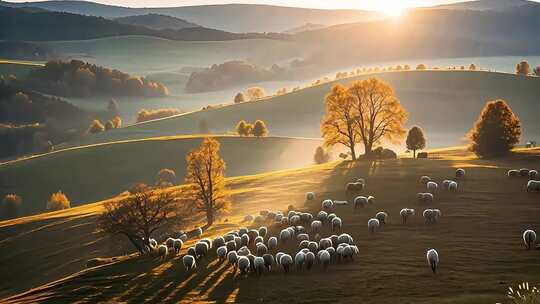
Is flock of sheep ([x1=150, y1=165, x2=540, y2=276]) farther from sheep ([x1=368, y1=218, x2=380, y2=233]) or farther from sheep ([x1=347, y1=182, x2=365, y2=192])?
sheep ([x1=347, y1=182, x2=365, y2=192])

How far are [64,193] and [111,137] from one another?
214ft

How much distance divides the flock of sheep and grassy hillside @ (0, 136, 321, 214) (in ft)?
227

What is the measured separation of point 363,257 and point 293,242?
830cm

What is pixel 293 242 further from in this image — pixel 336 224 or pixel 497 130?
pixel 497 130

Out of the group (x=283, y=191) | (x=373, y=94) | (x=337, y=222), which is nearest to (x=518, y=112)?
(x=373, y=94)

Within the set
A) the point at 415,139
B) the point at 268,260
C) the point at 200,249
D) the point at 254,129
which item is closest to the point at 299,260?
the point at 268,260

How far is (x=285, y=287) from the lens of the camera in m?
36.0

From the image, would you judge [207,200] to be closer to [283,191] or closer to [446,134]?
[283,191]

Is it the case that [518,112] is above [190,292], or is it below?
above

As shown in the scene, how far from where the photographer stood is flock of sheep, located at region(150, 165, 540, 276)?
130ft

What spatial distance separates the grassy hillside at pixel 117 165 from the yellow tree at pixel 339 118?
1639 inches

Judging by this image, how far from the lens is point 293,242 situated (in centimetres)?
4725

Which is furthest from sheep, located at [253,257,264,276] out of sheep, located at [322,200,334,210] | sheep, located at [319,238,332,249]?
sheep, located at [322,200,334,210]

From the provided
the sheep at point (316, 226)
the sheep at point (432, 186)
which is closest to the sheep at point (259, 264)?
the sheep at point (316, 226)
